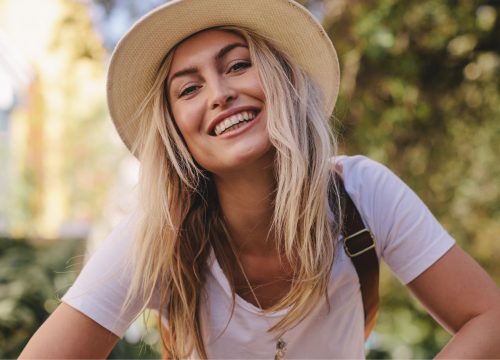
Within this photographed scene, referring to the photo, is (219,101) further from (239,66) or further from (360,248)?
(360,248)

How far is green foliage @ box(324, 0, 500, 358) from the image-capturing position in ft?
14.9

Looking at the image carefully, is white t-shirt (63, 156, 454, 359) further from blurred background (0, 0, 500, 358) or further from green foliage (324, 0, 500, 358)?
green foliage (324, 0, 500, 358)

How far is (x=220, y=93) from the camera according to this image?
2.05 m

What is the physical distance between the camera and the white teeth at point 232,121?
206 centimetres

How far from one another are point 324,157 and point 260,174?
0.23m

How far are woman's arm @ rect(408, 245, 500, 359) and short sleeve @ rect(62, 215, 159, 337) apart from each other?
936mm

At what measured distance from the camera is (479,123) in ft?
19.7

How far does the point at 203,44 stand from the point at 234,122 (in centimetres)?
29

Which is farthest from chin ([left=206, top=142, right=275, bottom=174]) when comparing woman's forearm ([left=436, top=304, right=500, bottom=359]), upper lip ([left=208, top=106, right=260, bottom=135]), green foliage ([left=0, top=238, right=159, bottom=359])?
green foliage ([left=0, top=238, right=159, bottom=359])

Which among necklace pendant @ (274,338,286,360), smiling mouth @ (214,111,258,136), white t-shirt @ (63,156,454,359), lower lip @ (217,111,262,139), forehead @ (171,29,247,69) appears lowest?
necklace pendant @ (274,338,286,360)

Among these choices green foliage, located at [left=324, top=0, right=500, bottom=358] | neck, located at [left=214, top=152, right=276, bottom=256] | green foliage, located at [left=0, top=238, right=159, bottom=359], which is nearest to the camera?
neck, located at [left=214, top=152, right=276, bottom=256]

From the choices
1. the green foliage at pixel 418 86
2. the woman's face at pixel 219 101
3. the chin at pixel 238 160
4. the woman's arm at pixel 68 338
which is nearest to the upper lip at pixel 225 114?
the woman's face at pixel 219 101

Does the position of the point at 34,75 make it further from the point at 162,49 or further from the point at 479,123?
the point at 162,49

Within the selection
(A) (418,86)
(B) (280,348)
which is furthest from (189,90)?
(A) (418,86)
